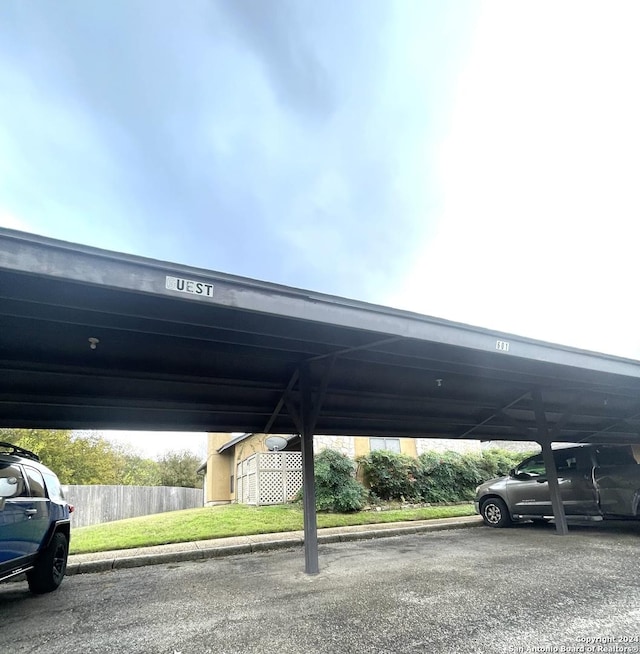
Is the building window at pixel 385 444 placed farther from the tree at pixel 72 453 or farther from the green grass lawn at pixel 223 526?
the tree at pixel 72 453

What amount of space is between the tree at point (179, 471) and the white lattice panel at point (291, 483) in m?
25.0

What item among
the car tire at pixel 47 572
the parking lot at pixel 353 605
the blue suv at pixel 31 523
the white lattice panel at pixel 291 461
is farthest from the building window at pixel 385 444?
the car tire at pixel 47 572

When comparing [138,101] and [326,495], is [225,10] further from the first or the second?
[326,495]

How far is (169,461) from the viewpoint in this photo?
41.1m

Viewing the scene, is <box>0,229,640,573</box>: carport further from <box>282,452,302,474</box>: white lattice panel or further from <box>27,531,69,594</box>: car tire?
<box>282,452,302,474</box>: white lattice panel

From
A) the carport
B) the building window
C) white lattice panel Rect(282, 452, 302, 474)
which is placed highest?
the carport

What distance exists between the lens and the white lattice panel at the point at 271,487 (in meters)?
16.1

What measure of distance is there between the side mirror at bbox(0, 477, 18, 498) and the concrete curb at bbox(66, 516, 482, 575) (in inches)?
117

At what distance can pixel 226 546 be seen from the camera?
8.48 meters

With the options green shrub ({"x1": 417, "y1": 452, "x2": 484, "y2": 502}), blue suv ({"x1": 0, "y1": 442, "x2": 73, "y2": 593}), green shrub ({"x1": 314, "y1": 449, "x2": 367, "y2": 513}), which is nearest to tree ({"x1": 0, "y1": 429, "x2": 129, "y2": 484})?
green shrub ({"x1": 314, "y1": 449, "x2": 367, "y2": 513})

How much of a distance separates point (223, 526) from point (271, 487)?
17.1ft

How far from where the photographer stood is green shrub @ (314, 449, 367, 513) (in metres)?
13.9

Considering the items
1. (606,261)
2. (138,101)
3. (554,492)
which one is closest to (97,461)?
(138,101)

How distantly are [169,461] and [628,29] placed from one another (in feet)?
141
